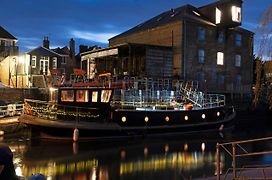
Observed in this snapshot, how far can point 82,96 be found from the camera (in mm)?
27531

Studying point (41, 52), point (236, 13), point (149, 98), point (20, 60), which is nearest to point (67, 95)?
point (149, 98)

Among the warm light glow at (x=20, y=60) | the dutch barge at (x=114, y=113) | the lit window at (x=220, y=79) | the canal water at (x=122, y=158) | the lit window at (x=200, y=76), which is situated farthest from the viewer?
the warm light glow at (x=20, y=60)

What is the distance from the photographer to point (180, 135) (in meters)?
29.9

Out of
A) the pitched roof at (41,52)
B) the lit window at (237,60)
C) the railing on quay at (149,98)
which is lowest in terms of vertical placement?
the railing on quay at (149,98)

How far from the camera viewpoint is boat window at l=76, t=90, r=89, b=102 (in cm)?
2735

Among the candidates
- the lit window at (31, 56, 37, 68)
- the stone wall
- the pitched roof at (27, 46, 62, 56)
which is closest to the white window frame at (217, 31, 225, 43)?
the stone wall

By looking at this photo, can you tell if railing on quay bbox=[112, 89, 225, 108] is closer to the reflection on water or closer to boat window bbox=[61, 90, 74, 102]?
boat window bbox=[61, 90, 74, 102]

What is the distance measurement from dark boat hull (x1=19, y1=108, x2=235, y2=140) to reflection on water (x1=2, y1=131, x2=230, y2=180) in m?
1.18

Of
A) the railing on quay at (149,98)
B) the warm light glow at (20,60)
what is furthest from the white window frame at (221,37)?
the warm light glow at (20,60)

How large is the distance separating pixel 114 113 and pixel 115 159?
25.1 feet

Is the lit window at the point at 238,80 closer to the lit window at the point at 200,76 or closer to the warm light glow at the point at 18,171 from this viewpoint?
the lit window at the point at 200,76

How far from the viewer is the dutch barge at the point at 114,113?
25.5 metres

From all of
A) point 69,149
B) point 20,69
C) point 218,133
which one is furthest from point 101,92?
point 20,69

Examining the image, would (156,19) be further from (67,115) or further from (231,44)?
(67,115)
